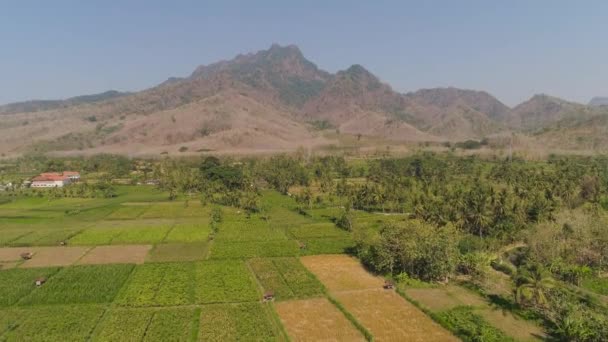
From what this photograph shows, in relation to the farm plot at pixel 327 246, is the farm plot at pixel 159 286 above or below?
above

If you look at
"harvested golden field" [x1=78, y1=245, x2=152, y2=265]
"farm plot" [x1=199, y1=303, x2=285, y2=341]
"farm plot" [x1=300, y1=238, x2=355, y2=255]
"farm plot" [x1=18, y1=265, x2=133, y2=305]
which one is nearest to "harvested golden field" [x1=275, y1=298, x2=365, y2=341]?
"farm plot" [x1=199, y1=303, x2=285, y2=341]

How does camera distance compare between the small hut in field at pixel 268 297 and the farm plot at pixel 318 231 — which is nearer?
the small hut in field at pixel 268 297

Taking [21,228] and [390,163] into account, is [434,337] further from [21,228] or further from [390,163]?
[390,163]

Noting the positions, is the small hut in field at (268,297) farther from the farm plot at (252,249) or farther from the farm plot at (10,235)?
the farm plot at (10,235)

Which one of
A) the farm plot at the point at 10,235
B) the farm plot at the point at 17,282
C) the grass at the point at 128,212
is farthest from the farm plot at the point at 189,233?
the farm plot at the point at 10,235

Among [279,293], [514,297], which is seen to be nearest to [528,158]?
[514,297]

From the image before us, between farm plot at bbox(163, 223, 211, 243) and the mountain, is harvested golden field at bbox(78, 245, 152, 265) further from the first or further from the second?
the mountain
